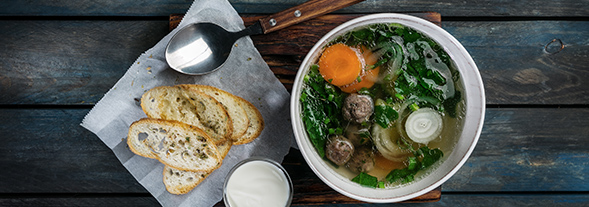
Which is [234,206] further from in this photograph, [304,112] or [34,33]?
[34,33]

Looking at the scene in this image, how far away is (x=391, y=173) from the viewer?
1.54m

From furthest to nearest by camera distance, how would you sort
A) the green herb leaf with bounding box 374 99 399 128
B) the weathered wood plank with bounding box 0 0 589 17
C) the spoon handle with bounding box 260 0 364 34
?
the weathered wood plank with bounding box 0 0 589 17
the spoon handle with bounding box 260 0 364 34
the green herb leaf with bounding box 374 99 399 128

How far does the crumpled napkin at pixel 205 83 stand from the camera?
177 cm

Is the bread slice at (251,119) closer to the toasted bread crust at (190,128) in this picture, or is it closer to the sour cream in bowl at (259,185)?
the toasted bread crust at (190,128)

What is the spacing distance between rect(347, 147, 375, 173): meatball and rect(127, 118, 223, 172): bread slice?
564 millimetres

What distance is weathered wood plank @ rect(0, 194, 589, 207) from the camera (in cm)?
191

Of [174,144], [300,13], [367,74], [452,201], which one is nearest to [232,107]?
[174,144]

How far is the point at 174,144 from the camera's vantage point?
5.70 feet

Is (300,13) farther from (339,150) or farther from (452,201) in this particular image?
(452,201)

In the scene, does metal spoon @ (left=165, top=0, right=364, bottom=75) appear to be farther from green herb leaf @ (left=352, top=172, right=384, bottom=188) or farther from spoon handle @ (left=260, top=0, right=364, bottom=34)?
green herb leaf @ (left=352, top=172, right=384, bottom=188)

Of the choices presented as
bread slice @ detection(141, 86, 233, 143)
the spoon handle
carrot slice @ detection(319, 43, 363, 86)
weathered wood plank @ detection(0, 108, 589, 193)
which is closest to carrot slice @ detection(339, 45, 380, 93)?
carrot slice @ detection(319, 43, 363, 86)

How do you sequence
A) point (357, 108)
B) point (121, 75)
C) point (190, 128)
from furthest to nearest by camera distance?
point (121, 75), point (190, 128), point (357, 108)

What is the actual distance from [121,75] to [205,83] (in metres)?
0.42

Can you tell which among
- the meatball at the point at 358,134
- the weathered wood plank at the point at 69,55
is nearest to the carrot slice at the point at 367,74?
the meatball at the point at 358,134
